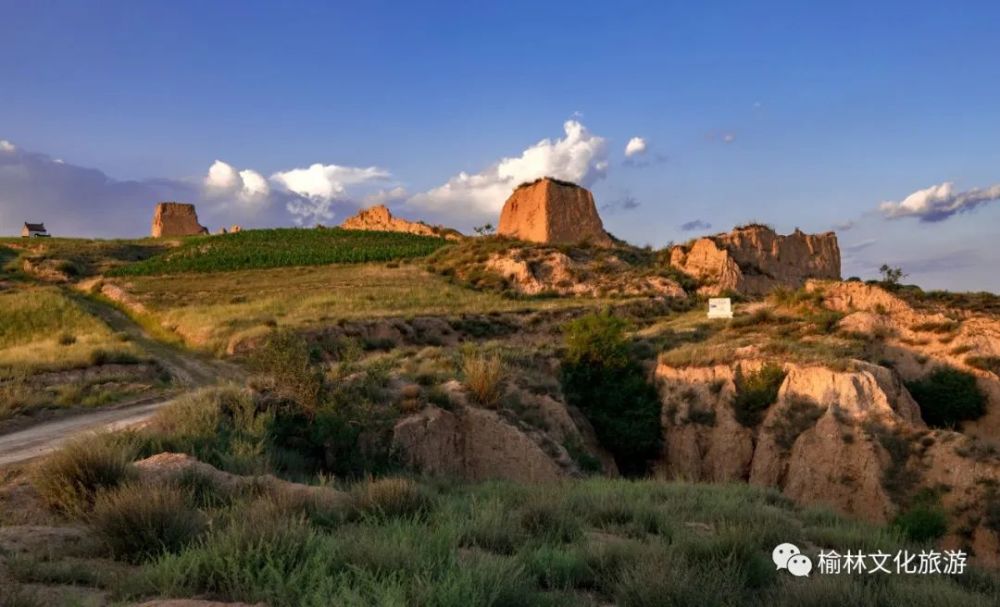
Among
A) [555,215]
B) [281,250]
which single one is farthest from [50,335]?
[555,215]

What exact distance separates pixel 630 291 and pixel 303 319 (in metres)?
24.4

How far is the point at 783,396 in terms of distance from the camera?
59.1ft

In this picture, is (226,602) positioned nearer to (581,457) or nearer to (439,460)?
(439,460)

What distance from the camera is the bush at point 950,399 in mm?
19766

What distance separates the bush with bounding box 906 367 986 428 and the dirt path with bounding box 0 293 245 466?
2083 cm

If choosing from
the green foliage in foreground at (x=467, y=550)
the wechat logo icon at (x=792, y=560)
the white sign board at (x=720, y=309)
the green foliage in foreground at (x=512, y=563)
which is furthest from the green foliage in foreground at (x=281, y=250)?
the wechat logo icon at (x=792, y=560)

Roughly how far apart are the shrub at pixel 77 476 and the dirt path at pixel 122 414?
313cm

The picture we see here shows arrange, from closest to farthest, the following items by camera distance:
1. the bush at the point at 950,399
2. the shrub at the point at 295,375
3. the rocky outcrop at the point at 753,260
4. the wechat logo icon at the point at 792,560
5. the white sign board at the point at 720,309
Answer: the wechat logo icon at the point at 792,560 < the shrub at the point at 295,375 < the bush at the point at 950,399 < the white sign board at the point at 720,309 < the rocky outcrop at the point at 753,260

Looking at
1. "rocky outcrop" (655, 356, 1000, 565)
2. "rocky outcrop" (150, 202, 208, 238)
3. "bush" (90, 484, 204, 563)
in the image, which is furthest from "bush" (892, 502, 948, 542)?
"rocky outcrop" (150, 202, 208, 238)

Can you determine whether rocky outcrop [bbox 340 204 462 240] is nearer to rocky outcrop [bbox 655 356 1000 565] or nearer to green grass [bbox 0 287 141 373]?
green grass [bbox 0 287 141 373]

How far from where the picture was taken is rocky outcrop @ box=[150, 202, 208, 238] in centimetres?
10312

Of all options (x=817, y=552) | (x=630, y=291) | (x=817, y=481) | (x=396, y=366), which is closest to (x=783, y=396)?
(x=817, y=481)

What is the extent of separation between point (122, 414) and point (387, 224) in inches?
3912

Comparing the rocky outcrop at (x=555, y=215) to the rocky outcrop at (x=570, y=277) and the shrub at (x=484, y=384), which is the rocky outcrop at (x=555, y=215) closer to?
the rocky outcrop at (x=570, y=277)
